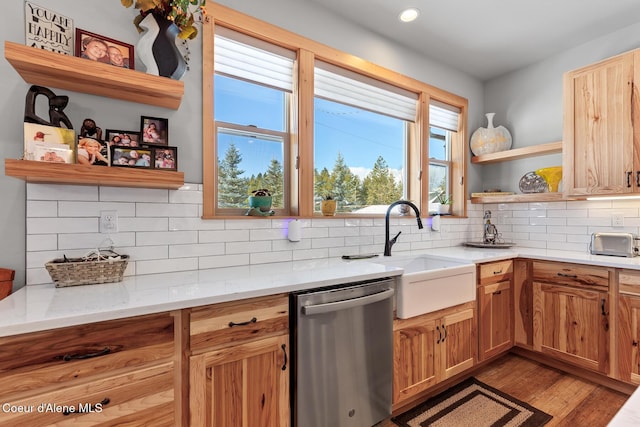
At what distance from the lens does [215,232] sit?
1829mm

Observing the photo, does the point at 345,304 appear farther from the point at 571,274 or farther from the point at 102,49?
the point at 571,274

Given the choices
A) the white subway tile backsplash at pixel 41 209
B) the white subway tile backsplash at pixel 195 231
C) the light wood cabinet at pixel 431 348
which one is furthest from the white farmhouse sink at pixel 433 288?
the white subway tile backsplash at pixel 41 209

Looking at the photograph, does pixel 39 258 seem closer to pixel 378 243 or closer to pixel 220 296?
pixel 220 296

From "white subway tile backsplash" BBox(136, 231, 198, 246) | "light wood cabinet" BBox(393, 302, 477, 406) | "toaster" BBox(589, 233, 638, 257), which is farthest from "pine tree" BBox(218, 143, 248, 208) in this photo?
"toaster" BBox(589, 233, 638, 257)

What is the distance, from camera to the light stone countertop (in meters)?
0.97

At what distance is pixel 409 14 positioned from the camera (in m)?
2.30

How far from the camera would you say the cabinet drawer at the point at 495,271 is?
2324 mm

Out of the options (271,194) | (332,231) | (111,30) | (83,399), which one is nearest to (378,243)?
(332,231)

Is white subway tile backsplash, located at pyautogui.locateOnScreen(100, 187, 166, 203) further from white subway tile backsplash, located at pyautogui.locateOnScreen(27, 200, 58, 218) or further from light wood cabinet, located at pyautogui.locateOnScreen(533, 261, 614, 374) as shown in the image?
light wood cabinet, located at pyautogui.locateOnScreen(533, 261, 614, 374)

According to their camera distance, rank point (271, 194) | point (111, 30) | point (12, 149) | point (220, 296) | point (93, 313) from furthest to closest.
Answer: point (271, 194) < point (111, 30) < point (12, 149) < point (220, 296) < point (93, 313)

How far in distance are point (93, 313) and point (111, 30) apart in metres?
1.44

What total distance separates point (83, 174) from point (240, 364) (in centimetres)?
104

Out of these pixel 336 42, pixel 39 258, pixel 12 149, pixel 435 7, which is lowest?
pixel 39 258

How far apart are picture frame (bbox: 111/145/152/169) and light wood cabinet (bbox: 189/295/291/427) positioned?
818 millimetres
